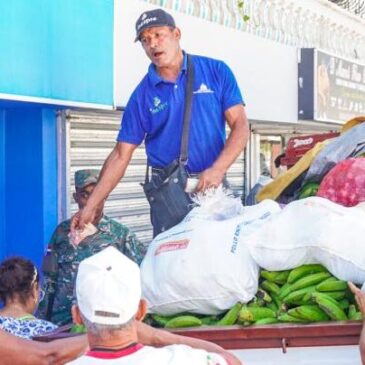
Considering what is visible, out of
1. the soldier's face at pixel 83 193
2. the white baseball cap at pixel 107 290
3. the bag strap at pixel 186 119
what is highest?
the bag strap at pixel 186 119

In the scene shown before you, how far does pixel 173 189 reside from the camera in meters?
4.75

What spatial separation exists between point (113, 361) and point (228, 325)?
938 mm

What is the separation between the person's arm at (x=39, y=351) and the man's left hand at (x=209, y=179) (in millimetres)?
1452

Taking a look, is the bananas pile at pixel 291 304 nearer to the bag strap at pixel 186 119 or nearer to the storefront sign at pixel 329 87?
the bag strap at pixel 186 119

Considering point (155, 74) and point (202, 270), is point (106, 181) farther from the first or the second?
point (202, 270)

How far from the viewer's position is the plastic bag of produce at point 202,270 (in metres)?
3.63

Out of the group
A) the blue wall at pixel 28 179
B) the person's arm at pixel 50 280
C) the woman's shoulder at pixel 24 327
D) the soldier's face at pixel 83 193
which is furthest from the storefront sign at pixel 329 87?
the woman's shoulder at pixel 24 327

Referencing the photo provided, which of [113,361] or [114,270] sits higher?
[114,270]

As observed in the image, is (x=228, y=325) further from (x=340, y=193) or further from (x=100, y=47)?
(x=100, y=47)

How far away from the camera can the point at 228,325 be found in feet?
11.7

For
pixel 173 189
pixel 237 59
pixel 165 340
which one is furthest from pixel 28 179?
pixel 165 340

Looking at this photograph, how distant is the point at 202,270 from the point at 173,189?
1.15 m

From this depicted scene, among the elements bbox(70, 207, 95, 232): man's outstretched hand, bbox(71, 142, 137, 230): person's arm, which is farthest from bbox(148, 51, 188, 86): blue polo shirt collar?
bbox(70, 207, 95, 232): man's outstretched hand

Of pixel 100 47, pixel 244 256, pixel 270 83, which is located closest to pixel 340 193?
pixel 244 256
